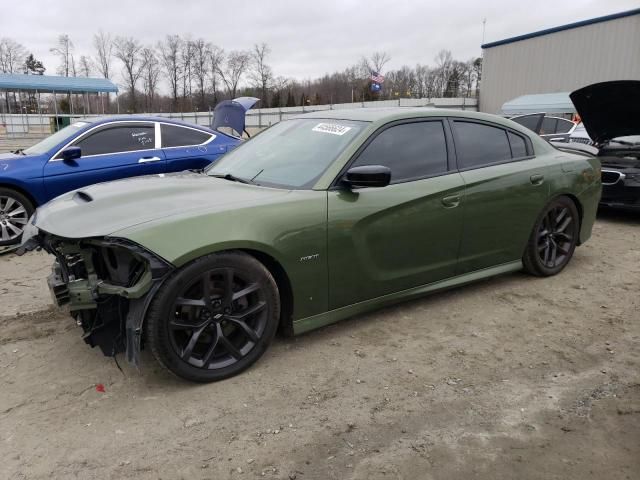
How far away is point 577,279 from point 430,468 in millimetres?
3224

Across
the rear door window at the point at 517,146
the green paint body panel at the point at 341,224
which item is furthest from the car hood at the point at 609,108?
the green paint body panel at the point at 341,224

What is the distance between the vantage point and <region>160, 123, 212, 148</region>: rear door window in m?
6.76

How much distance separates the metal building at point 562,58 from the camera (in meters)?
24.9

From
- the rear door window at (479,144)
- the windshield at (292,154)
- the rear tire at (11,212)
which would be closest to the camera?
the windshield at (292,154)

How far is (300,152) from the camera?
11.9 ft

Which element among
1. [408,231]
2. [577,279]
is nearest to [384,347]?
[408,231]

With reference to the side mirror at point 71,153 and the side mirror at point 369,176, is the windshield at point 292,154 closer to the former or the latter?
the side mirror at point 369,176

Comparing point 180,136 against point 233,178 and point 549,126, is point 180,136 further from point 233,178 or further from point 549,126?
point 549,126

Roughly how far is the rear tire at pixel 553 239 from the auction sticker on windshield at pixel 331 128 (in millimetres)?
2013

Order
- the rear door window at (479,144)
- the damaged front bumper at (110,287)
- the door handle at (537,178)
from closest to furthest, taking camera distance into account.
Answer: the damaged front bumper at (110,287) → the rear door window at (479,144) → the door handle at (537,178)

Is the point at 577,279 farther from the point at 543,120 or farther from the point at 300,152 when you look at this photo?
the point at 543,120

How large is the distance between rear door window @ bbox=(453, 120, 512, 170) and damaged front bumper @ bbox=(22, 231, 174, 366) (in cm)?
244

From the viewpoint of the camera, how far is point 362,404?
276cm

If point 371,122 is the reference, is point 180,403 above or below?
below
